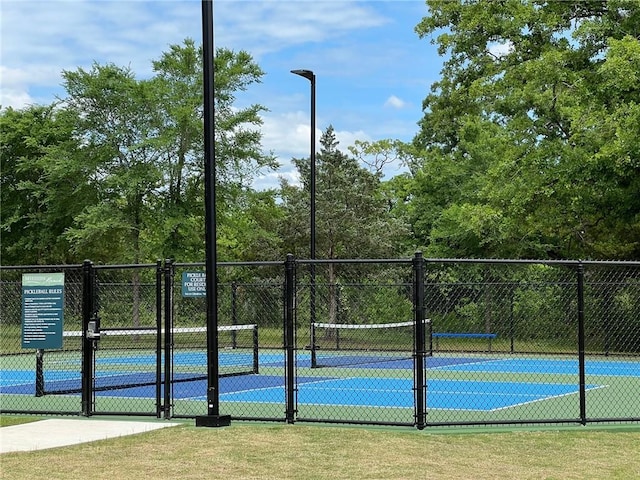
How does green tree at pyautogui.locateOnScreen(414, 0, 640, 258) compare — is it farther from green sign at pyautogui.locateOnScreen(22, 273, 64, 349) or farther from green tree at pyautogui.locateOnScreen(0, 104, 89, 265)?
green sign at pyautogui.locateOnScreen(22, 273, 64, 349)

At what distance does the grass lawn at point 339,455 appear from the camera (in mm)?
9648

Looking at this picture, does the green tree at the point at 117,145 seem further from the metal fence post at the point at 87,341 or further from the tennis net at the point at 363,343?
the metal fence post at the point at 87,341

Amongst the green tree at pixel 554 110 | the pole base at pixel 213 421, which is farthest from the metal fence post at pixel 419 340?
the green tree at pixel 554 110

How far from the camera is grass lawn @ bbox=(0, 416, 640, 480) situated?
9648mm

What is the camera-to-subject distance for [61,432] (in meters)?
12.6

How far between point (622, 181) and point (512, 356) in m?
6.72

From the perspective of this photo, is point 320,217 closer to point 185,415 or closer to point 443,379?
point 443,379

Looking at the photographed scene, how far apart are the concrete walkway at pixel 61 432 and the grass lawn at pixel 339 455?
1.29ft

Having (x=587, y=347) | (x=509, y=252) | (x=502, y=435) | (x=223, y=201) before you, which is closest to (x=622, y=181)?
(x=587, y=347)

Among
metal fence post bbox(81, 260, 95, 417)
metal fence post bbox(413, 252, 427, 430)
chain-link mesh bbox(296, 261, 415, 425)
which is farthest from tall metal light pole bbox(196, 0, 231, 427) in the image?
metal fence post bbox(413, 252, 427, 430)

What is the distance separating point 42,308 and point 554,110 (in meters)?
22.0

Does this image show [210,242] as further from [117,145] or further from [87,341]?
[117,145]

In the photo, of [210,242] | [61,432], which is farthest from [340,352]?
[61,432]

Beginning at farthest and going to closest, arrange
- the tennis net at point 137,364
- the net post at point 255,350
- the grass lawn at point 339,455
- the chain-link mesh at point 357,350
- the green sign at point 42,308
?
the net post at point 255,350, the tennis net at point 137,364, the chain-link mesh at point 357,350, the green sign at point 42,308, the grass lawn at point 339,455
